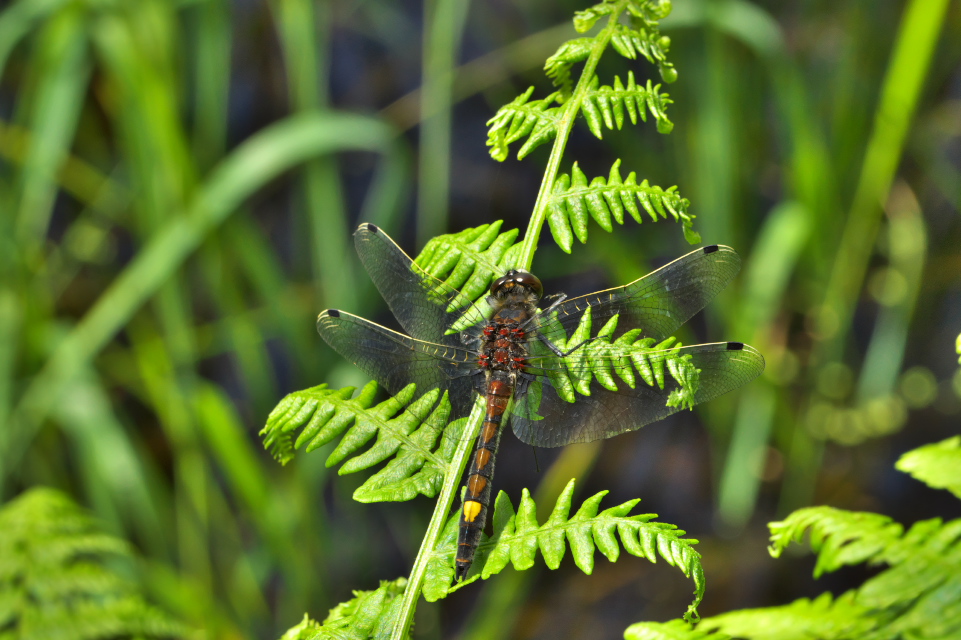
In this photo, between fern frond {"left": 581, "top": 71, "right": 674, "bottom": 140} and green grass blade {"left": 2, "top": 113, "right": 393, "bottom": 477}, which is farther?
green grass blade {"left": 2, "top": 113, "right": 393, "bottom": 477}

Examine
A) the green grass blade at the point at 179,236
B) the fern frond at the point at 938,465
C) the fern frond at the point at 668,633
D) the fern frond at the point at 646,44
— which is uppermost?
the green grass blade at the point at 179,236

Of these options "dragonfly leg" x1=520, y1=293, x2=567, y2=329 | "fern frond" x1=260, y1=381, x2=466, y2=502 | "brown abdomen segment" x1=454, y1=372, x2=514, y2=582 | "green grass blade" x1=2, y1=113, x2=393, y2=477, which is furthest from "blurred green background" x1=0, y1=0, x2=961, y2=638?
"fern frond" x1=260, y1=381, x2=466, y2=502

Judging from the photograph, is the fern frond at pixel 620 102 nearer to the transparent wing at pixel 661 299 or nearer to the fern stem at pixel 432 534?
the transparent wing at pixel 661 299

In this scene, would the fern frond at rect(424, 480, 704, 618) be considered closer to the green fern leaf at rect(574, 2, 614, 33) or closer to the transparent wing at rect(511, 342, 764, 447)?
the transparent wing at rect(511, 342, 764, 447)

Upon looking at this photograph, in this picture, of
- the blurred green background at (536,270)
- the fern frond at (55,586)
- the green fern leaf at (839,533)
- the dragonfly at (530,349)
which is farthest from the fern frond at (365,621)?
the blurred green background at (536,270)

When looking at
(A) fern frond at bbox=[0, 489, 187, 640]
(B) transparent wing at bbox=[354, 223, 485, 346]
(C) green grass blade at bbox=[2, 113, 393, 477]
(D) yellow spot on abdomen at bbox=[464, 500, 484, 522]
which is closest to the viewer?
(D) yellow spot on abdomen at bbox=[464, 500, 484, 522]

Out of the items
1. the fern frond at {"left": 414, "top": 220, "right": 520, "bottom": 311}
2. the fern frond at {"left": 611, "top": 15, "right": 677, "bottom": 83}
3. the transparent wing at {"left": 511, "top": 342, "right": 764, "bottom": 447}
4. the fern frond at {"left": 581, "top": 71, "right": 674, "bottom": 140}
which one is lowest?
the transparent wing at {"left": 511, "top": 342, "right": 764, "bottom": 447}

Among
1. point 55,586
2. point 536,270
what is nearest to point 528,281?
point 55,586
